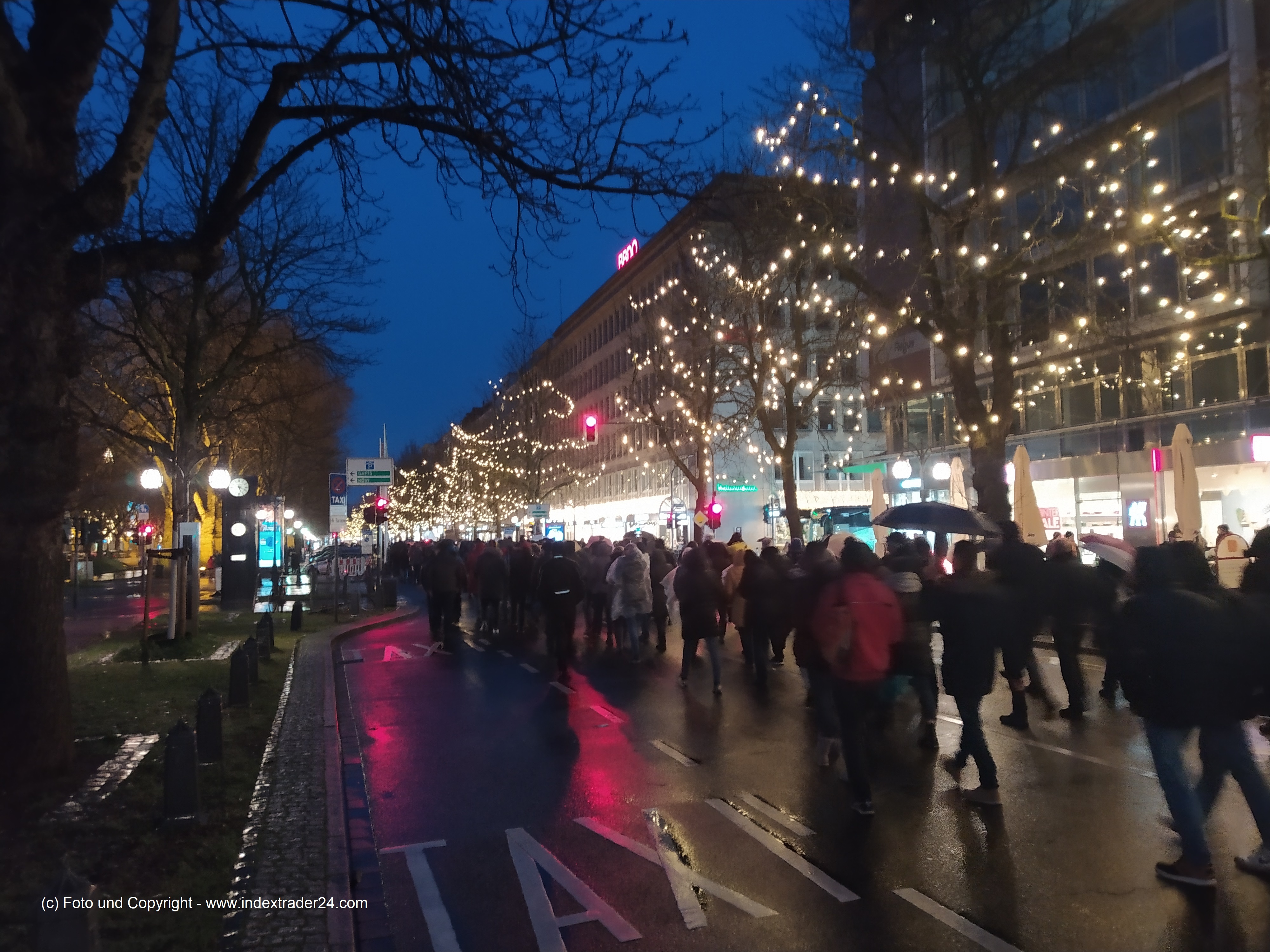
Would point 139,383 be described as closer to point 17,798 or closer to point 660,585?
point 660,585

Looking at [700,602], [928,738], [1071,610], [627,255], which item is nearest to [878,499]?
[700,602]

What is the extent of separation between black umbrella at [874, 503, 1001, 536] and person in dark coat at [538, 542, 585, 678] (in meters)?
4.66

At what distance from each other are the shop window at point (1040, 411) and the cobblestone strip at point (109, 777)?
29754 millimetres

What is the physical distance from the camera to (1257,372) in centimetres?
2502

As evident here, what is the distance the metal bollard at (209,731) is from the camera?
332 inches

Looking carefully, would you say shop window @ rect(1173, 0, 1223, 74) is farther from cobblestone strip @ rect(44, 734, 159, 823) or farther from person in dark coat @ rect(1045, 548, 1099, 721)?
cobblestone strip @ rect(44, 734, 159, 823)

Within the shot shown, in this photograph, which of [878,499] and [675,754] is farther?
[878,499]

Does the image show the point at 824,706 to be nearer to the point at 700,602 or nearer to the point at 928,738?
the point at 928,738

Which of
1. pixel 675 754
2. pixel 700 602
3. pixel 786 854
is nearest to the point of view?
pixel 786 854

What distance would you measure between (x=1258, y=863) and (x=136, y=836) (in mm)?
6687

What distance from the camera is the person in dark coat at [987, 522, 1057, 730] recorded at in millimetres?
9617

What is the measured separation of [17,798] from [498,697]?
20.1ft

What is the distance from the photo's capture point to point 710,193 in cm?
876

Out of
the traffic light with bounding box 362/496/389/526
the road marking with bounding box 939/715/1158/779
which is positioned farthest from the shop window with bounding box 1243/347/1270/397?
the traffic light with bounding box 362/496/389/526
